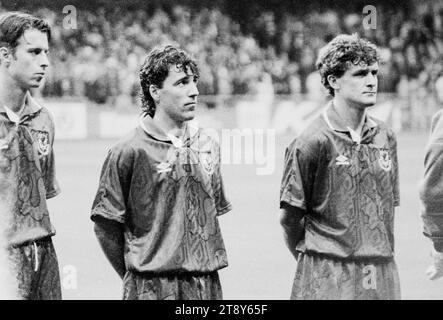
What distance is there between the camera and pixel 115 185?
349 centimetres

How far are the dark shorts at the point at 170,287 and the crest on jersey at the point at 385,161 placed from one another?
0.83 metres

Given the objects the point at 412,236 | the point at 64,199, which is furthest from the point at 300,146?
the point at 64,199

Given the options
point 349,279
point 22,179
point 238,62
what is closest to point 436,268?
point 349,279

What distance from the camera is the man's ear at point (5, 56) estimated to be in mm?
3615

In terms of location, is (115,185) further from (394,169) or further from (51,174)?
(394,169)

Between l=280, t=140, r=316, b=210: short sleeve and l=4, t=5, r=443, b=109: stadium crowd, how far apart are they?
963 centimetres

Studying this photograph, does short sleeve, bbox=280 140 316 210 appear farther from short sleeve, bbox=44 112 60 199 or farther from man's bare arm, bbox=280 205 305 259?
short sleeve, bbox=44 112 60 199

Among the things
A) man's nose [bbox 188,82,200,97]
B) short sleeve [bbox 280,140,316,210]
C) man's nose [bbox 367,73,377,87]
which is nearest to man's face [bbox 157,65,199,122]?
man's nose [bbox 188,82,200,97]

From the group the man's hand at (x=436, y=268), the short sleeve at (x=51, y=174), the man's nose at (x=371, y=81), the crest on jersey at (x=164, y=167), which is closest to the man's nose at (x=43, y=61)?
the short sleeve at (x=51, y=174)

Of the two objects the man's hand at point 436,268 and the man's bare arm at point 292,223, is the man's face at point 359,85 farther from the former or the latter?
the man's hand at point 436,268

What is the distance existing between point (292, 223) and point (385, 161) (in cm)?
46

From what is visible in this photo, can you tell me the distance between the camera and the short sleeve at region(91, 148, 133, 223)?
11.4 feet
